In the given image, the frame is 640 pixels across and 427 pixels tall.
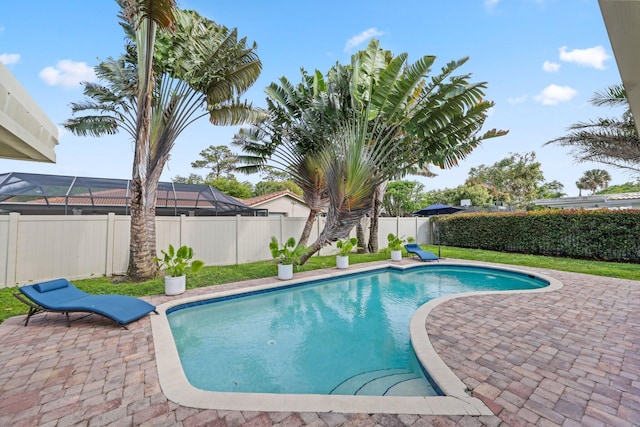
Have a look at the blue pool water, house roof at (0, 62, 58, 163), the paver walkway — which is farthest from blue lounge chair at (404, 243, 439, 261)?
house roof at (0, 62, 58, 163)

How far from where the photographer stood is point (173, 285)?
288 inches

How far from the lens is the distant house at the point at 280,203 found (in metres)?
24.5

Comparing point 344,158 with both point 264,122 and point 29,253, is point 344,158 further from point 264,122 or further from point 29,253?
point 29,253

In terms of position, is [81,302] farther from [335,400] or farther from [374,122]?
[374,122]

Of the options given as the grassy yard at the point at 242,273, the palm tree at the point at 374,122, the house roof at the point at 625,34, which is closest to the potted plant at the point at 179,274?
the grassy yard at the point at 242,273

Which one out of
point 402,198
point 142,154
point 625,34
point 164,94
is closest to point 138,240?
point 142,154

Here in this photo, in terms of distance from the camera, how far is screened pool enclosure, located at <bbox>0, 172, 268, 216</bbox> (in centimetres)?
1126

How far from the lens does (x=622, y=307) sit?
19.9 ft

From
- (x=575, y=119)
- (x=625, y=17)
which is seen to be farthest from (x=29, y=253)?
(x=575, y=119)

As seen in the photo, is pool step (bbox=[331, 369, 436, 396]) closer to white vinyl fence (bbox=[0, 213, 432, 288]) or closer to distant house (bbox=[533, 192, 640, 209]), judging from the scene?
white vinyl fence (bbox=[0, 213, 432, 288])

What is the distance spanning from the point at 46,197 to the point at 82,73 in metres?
5.77

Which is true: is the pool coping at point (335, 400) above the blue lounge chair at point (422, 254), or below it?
below

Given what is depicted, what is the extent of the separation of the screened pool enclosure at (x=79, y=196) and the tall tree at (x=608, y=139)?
1708cm

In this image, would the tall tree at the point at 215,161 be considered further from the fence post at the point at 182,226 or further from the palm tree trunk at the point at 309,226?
the fence post at the point at 182,226
